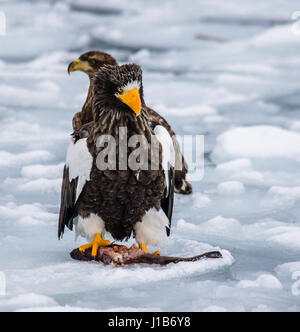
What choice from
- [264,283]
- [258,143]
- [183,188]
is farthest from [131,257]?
[258,143]

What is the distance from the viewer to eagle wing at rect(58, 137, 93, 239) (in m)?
3.12

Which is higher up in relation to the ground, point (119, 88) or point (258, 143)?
point (258, 143)

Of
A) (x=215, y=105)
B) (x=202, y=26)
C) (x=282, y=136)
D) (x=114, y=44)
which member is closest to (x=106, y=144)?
(x=282, y=136)

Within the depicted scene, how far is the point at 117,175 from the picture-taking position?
308cm

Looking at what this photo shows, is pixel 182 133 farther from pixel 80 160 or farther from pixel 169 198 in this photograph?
pixel 80 160

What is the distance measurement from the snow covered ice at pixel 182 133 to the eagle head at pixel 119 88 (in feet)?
2.44

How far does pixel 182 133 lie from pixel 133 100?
2.86m

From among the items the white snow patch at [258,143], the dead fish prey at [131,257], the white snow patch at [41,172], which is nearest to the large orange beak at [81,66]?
the white snow patch at [41,172]

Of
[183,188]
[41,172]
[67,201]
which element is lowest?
[67,201]

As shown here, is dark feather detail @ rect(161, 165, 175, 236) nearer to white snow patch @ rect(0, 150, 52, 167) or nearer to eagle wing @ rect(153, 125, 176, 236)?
eagle wing @ rect(153, 125, 176, 236)

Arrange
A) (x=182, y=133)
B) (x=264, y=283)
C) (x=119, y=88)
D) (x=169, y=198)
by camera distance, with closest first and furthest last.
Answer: (x=264, y=283), (x=119, y=88), (x=169, y=198), (x=182, y=133)

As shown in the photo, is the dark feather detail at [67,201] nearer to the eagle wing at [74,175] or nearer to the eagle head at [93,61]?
the eagle wing at [74,175]

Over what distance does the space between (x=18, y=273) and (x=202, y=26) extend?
25.9 feet

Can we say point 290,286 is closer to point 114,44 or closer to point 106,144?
point 106,144
